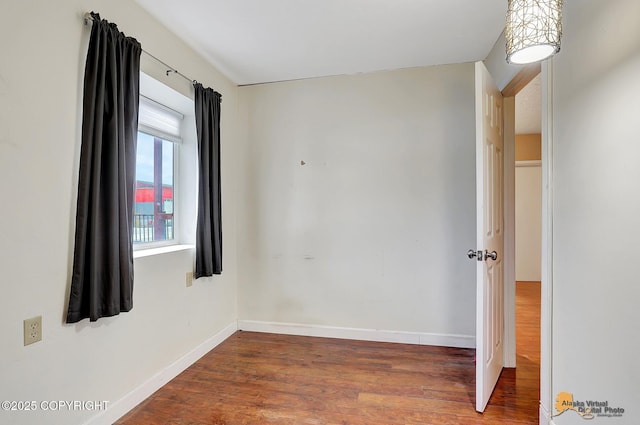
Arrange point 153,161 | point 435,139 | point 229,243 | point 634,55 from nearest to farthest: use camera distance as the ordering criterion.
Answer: point 634,55 < point 153,161 < point 435,139 < point 229,243

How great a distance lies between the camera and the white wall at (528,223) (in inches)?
216

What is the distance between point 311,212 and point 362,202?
493 millimetres

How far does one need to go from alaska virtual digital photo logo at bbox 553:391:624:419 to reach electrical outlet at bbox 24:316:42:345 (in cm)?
237

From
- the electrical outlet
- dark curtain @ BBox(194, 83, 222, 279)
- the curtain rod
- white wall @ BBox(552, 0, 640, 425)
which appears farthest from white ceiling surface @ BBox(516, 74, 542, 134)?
the electrical outlet

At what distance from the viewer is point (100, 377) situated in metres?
1.77

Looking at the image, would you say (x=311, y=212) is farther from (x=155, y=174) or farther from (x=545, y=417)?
(x=545, y=417)

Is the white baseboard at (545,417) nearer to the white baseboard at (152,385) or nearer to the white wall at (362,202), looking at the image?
the white wall at (362,202)

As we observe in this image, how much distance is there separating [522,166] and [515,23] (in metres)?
5.10

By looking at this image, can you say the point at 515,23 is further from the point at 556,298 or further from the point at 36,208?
the point at 36,208

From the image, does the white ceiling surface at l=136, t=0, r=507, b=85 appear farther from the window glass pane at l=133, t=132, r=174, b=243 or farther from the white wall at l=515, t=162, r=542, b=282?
the white wall at l=515, t=162, r=542, b=282

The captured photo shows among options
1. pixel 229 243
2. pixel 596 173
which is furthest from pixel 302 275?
pixel 596 173

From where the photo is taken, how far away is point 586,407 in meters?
1.39

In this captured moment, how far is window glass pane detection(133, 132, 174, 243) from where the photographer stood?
238 cm

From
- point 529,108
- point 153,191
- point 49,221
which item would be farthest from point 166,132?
point 529,108
